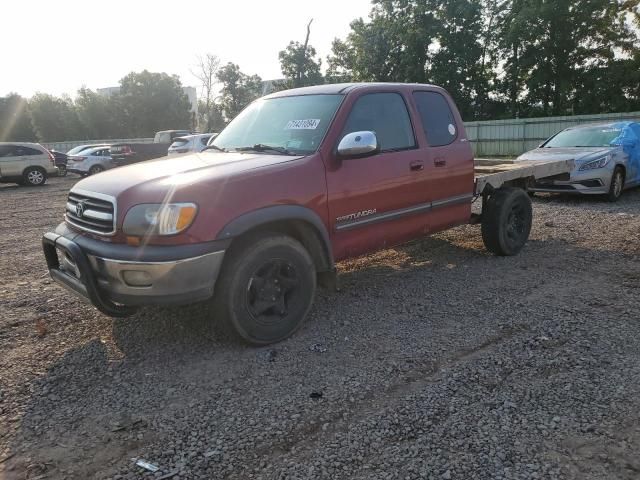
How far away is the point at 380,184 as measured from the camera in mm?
4391

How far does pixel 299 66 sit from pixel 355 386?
3690 cm

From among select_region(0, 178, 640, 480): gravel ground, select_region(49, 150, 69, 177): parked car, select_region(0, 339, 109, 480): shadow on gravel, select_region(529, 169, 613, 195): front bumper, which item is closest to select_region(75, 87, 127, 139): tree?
select_region(49, 150, 69, 177): parked car

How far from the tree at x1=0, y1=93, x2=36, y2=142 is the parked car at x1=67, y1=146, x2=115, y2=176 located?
98.9ft

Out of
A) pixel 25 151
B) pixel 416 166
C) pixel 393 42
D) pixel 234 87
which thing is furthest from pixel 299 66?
pixel 416 166

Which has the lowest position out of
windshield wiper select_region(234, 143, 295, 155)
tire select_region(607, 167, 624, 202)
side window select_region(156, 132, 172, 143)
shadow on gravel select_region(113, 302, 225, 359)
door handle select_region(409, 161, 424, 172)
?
shadow on gravel select_region(113, 302, 225, 359)

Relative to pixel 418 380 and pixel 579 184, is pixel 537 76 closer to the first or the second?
pixel 579 184

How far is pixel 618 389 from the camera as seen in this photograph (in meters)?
3.04

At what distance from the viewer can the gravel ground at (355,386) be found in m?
2.51

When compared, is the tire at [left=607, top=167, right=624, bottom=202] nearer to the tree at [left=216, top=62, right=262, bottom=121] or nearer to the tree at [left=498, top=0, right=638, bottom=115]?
the tree at [left=498, top=0, right=638, bottom=115]

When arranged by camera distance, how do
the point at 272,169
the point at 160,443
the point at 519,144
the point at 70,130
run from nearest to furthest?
1. the point at 160,443
2. the point at 272,169
3. the point at 519,144
4. the point at 70,130

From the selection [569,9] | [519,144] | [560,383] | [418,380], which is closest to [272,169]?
[418,380]

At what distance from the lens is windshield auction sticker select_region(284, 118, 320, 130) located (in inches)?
166

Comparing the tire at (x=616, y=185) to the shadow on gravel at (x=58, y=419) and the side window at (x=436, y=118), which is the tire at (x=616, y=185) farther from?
the shadow on gravel at (x=58, y=419)

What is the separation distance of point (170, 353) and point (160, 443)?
1.11 m
